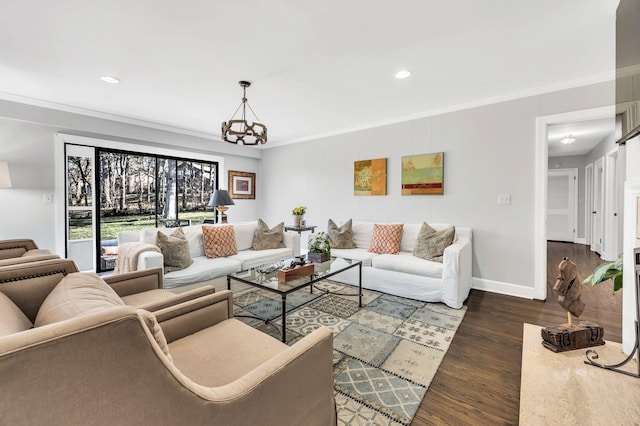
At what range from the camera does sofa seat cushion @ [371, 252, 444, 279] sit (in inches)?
121

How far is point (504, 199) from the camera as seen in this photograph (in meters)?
3.41

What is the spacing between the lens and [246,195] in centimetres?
611

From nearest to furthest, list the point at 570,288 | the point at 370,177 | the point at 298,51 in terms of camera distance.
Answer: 1. the point at 570,288
2. the point at 298,51
3. the point at 370,177

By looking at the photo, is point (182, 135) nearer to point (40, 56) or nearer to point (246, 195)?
point (246, 195)

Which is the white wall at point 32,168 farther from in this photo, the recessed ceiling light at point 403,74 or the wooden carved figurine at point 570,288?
the wooden carved figurine at point 570,288

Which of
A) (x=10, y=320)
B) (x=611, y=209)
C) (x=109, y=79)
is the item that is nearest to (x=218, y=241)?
(x=109, y=79)

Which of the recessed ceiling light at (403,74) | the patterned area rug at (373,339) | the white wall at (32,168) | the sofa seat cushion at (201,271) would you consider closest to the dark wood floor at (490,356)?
the patterned area rug at (373,339)

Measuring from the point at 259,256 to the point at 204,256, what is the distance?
68 centimetres

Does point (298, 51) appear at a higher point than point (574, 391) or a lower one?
higher

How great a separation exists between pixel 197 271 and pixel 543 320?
135 inches

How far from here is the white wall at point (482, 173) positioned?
324 centimetres

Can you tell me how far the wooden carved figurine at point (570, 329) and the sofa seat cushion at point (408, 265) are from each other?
1.35 metres

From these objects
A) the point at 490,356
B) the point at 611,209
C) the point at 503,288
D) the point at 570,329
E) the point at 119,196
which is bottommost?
the point at 490,356

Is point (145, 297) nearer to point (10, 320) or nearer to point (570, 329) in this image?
point (10, 320)
